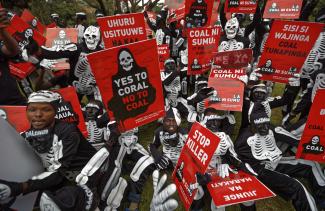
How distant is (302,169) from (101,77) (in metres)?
3.34

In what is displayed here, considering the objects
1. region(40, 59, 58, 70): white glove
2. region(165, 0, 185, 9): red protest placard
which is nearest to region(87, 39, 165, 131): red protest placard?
region(40, 59, 58, 70): white glove

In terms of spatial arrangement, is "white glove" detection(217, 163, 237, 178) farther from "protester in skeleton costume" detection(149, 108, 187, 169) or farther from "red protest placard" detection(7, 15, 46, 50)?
"red protest placard" detection(7, 15, 46, 50)

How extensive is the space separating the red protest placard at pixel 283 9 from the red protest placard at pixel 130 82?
18.2 ft

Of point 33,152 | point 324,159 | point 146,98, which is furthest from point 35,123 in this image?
point 324,159

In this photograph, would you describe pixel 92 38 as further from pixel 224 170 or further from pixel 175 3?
pixel 175 3

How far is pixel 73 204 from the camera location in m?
3.04

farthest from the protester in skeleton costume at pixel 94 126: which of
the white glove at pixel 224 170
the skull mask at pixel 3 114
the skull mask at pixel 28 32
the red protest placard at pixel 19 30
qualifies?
the skull mask at pixel 28 32

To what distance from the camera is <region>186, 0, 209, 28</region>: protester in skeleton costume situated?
7415 millimetres

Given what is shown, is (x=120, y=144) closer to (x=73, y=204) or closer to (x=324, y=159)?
(x=73, y=204)

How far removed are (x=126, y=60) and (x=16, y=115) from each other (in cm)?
187

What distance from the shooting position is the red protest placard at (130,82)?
131 inches

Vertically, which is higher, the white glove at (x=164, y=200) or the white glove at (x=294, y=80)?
the white glove at (x=294, y=80)

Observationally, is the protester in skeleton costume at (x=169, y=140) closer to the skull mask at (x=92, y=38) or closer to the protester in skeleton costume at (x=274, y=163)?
the protester in skeleton costume at (x=274, y=163)

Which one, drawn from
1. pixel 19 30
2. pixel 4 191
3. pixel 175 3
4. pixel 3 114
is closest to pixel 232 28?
pixel 175 3
